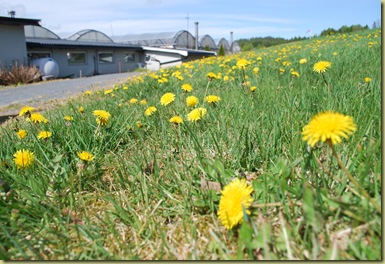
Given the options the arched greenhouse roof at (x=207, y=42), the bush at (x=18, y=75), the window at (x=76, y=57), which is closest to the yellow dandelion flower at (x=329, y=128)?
the bush at (x=18, y=75)

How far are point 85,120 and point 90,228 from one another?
1302mm

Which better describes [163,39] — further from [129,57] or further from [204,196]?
[204,196]

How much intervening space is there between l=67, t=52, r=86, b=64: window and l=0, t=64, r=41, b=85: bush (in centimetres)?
740

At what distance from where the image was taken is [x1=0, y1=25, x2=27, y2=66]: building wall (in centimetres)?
1906

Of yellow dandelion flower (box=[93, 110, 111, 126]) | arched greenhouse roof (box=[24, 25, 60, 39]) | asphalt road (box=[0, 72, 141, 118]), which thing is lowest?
asphalt road (box=[0, 72, 141, 118])

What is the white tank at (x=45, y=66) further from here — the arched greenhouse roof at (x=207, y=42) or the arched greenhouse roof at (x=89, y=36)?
the arched greenhouse roof at (x=207, y=42)

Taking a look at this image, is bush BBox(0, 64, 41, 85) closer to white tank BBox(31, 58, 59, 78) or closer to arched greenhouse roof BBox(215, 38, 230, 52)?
white tank BBox(31, 58, 59, 78)

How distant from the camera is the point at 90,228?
3.46 ft

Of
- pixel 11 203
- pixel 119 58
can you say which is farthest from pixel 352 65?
pixel 119 58

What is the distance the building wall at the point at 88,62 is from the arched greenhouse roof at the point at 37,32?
8.21 metres

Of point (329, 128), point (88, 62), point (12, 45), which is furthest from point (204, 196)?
point (88, 62)

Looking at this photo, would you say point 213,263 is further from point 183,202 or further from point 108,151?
point 108,151

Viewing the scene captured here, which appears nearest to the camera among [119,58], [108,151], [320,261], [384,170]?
[320,261]

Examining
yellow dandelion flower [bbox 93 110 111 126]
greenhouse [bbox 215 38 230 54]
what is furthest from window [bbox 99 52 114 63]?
greenhouse [bbox 215 38 230 54]
